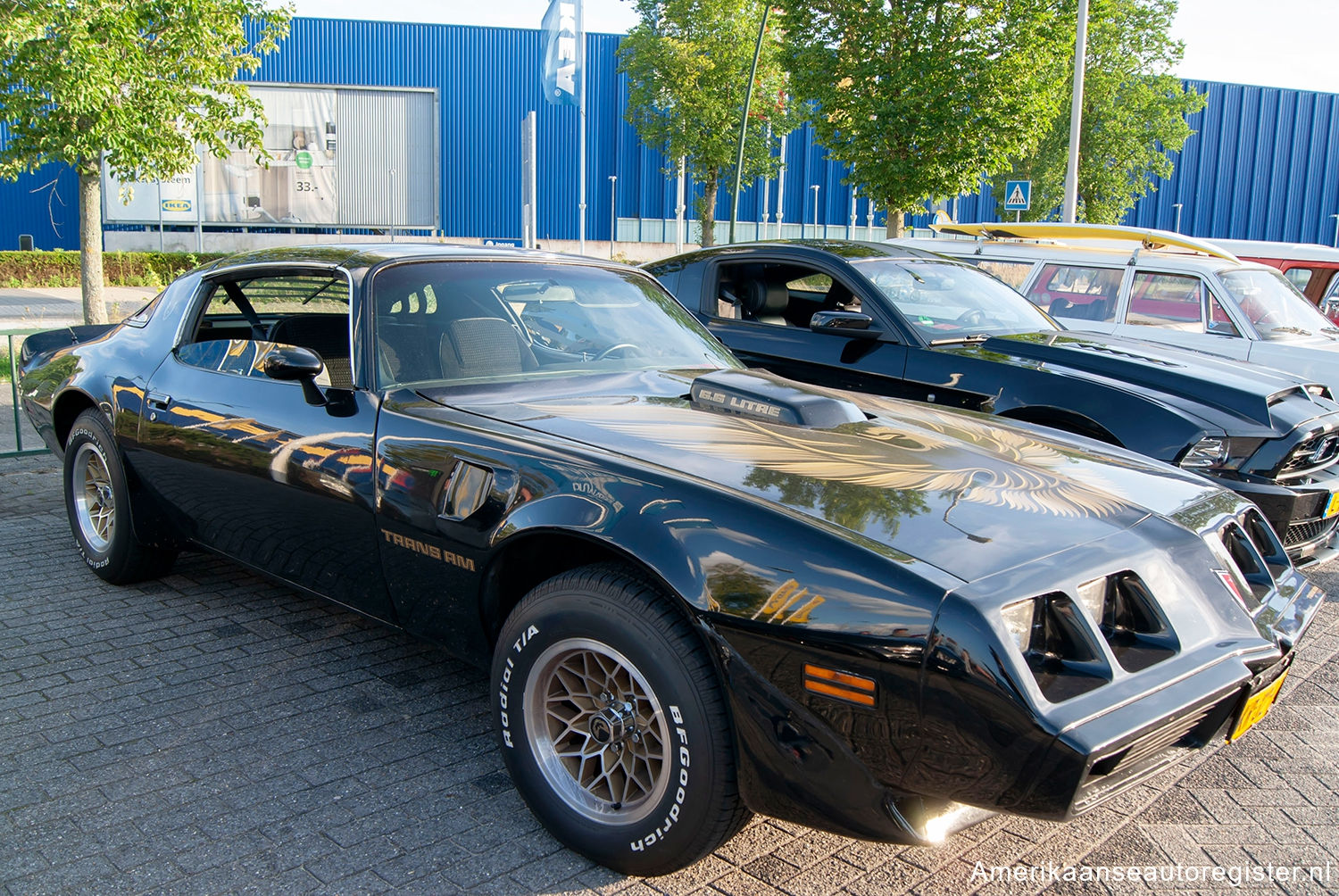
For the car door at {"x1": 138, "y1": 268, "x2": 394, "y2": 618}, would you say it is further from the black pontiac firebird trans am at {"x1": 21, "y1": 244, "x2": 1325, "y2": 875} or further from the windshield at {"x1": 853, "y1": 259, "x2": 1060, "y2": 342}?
the windshield at {"x1": 853, "y1": 259, "x2": 1060, "y2": 342}

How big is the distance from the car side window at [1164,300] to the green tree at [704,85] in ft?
74.0

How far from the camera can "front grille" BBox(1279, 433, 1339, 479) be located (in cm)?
464

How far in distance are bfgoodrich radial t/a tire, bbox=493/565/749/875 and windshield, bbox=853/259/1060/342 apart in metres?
3.67

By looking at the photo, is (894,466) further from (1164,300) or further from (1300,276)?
(1300,276)

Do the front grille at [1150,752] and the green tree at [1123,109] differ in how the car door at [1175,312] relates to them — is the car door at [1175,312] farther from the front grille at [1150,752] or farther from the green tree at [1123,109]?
the green tree at [1123,109]

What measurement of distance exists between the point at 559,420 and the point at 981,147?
1506 cm

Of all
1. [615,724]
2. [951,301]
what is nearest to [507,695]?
[615,724]

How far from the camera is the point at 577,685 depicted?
2.53m

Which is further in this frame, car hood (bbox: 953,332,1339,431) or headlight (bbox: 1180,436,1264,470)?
car hood (bbox: 953,332,1339,431)

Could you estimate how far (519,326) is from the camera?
3.51m

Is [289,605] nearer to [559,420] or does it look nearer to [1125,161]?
[559,420]

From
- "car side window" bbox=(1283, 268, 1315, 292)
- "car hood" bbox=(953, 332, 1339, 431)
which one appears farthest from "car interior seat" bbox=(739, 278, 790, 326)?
"car side window" bbox=(1283, 268, 1315, 292)

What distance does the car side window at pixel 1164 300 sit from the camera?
312 inches

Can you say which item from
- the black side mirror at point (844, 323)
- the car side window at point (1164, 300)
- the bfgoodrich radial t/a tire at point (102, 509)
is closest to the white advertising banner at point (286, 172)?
the car side window at point (1164, 300)
